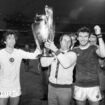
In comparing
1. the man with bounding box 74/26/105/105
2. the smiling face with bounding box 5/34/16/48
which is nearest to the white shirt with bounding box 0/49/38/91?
the smiling face with bounding box 5/34/16/48

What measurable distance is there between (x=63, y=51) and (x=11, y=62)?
763 millimetres

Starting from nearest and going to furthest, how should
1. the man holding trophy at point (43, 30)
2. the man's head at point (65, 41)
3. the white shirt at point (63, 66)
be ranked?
the white shirt at point (63, 66)
the man's head at point (65, 41)
the man holding trophy at point (43, 30)

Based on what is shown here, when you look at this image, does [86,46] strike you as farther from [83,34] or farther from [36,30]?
[36,30]

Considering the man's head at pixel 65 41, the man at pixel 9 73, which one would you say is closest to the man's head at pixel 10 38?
the man at pixel 9 73

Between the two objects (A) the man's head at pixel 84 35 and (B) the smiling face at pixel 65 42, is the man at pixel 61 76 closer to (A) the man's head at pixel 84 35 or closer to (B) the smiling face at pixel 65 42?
(B) the smiling face at pixel 65 42

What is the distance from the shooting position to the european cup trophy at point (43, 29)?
10.3 feet

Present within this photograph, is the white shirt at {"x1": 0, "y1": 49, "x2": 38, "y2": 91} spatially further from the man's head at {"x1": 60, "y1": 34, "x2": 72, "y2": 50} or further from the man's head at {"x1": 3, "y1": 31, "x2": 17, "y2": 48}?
the man's head at {"x1": 60, "y1": 34, "x2": 72, "y2": 50}

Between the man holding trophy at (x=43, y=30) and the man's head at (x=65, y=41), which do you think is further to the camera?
the man holding trophy at (x=43, y=30)

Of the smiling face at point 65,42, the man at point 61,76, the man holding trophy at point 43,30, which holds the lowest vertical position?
the man at point 61,76

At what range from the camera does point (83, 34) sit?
3.01 meters

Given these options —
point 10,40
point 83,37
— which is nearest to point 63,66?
point 83,37

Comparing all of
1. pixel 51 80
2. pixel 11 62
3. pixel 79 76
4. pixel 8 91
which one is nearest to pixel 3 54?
pixel 11 62

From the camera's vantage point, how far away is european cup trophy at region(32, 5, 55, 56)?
3150 millimetres

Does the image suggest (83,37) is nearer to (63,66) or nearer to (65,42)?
(65,42)
